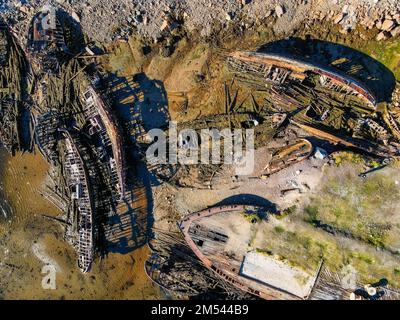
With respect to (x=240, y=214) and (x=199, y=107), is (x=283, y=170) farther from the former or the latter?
(x=199, y=107)

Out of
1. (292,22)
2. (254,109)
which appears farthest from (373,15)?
(254,109)

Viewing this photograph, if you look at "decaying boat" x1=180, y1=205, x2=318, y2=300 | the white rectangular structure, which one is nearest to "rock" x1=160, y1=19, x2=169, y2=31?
"decaying boat" x1=180, y1=205, x2=318, y2=300

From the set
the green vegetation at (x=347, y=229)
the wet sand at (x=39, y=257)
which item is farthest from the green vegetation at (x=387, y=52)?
the wet sand at (x=39, y=257)

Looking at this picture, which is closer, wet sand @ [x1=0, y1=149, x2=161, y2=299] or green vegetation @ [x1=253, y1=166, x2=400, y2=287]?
green vegetation @ [x1=253, y1=166, x2=400, y2=287]

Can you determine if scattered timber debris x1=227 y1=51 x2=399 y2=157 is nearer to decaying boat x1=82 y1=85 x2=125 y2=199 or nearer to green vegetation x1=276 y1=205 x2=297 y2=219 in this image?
green vegetation x1=276 y1=205 x2=297 y2=219
